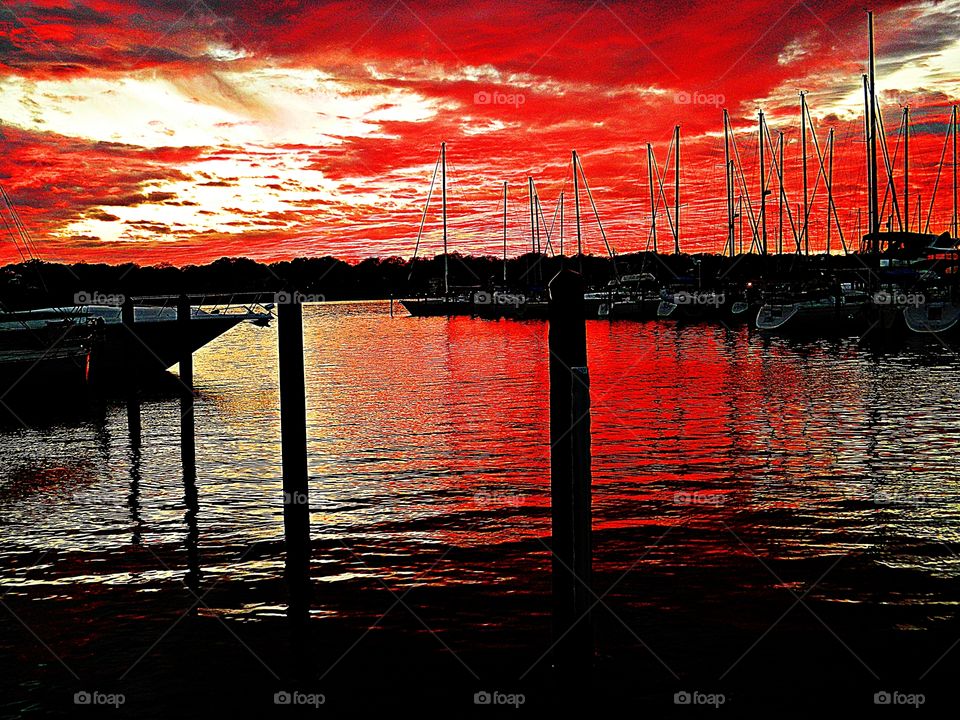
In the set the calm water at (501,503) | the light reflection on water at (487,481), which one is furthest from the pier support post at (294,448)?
the light reflection on water at (487,481)

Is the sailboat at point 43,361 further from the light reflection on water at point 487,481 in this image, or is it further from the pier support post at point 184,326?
the pier support post at point 184,326

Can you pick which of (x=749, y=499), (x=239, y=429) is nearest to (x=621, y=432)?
(x=749, y=499)

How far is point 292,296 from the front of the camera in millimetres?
10016

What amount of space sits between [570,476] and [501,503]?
7.41 m

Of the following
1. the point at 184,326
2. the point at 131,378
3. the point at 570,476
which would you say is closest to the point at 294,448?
the point at 570,476

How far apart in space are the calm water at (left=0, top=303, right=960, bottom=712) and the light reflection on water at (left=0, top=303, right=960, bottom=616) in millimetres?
61

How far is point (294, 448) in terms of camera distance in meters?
10.5

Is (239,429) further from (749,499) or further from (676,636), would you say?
(676,636)

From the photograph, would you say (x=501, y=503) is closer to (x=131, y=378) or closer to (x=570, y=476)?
(x=570, y=476)

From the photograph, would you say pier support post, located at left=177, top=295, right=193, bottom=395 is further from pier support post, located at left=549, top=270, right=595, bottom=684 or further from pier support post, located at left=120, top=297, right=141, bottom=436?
pier support post, located at left=549, top=270, right=595, bottom=684

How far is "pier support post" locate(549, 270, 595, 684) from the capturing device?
7082mm

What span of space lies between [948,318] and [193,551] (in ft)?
166

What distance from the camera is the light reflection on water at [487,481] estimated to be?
1138 cm

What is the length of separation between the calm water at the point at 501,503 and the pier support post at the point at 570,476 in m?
1.43
